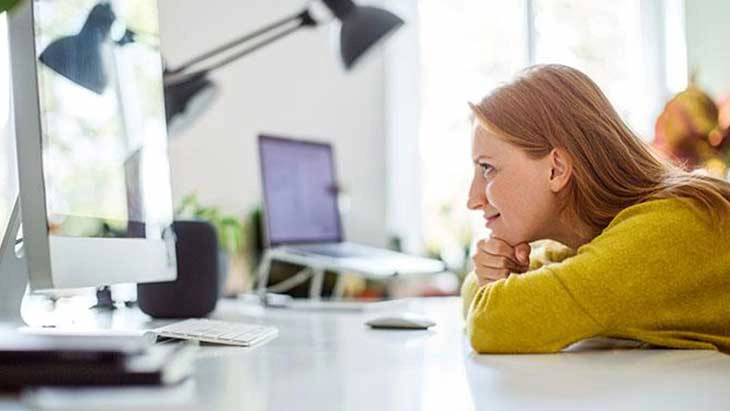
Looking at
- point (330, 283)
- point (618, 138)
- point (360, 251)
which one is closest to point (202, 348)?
point (618, 138)

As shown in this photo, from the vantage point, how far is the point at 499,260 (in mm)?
1146

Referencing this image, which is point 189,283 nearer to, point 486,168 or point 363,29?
point 486,168

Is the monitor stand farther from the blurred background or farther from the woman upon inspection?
the blurred background

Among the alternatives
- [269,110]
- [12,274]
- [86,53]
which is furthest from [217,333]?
[269,110]

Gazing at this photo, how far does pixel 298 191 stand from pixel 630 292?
1.42m

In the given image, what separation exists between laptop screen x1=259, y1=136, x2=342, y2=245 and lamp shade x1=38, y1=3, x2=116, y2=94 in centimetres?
104

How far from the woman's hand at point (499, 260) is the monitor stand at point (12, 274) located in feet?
1.91

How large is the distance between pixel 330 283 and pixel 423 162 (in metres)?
0.62

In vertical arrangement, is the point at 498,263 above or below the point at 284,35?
below

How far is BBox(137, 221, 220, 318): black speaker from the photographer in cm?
143

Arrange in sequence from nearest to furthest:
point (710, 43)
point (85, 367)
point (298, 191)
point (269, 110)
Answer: point (85, 367) < point (298, 191) < point (710, 43) < point (269, 110)

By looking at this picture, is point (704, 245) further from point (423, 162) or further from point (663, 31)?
point (663, 31)

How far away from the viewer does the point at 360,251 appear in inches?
90.5

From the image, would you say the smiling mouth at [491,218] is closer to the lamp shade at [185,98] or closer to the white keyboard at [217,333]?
the white keyboard at [217,333]
